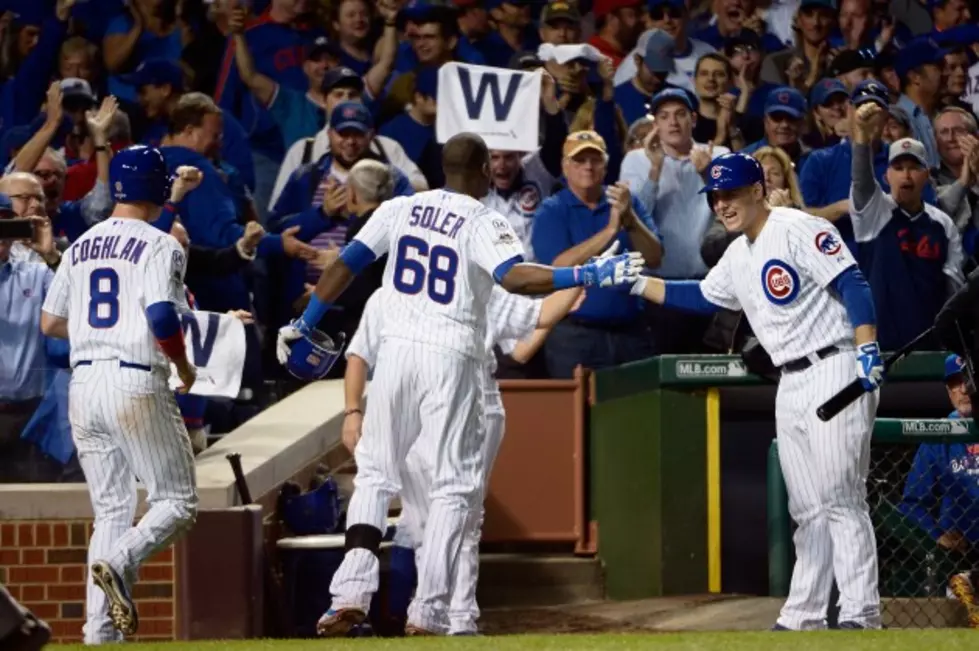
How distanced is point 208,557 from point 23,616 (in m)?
4.41

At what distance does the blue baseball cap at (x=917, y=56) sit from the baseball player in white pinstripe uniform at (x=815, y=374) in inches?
207

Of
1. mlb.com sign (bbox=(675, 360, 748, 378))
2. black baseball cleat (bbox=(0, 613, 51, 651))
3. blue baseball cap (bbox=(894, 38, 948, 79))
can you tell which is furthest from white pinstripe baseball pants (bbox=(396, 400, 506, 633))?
blue baseball cap (bbox=(894, 38, 948, 79))

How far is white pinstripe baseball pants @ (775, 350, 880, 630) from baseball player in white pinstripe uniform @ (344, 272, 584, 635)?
96cm

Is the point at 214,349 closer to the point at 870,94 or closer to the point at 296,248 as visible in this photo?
the point at 296,248

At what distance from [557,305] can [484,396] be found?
0.71 meters

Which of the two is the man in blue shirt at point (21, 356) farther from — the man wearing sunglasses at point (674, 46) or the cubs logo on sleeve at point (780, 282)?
the man wearing sunglasses at point (674, 46)

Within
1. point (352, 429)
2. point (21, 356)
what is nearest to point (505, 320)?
point (352, 429)

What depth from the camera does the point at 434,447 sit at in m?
7.51

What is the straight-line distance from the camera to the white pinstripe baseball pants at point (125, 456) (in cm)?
757

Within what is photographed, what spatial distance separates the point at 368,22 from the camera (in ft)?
41.4

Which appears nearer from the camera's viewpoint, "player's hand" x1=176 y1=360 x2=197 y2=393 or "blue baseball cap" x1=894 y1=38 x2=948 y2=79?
"player's hand" x1=176 y1=360 x2=197 y2=393

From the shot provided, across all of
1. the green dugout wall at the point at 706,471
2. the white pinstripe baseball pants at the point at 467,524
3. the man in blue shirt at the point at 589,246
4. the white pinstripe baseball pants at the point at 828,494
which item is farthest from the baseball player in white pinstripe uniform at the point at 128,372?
the man in blue shirt at the point at 589,246

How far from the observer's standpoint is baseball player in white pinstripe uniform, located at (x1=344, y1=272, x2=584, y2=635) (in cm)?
793

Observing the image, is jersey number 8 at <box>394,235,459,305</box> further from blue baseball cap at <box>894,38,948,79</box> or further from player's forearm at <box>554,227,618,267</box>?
blue baseball cap at <box>894,38,948,79</box>
